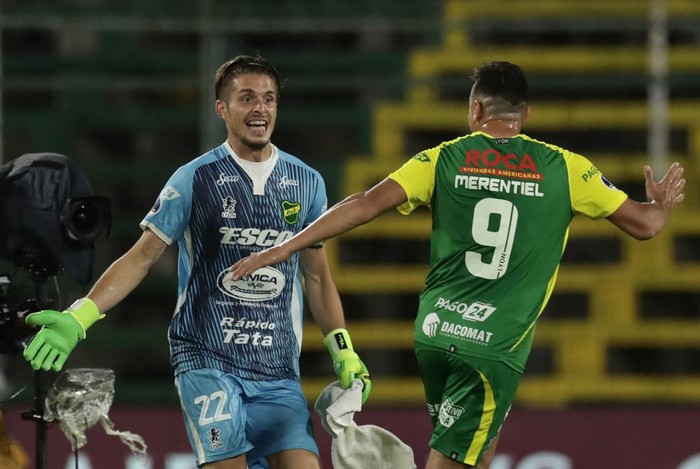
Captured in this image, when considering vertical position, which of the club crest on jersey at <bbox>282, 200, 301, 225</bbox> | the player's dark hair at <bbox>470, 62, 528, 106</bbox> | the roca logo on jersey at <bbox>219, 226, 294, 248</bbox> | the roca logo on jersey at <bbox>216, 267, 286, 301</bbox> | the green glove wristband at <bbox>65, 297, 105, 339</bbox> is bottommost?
the green glove wristband at <bbox>65, 297, 105, 339</bbox>

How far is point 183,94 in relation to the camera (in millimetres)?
10172

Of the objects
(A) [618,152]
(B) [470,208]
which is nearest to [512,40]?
(A) [618,152]

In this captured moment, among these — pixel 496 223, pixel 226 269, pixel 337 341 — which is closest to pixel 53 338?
pixel 226 269

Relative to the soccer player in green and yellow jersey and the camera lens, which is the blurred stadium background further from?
the soccer player in green and yellow jersey

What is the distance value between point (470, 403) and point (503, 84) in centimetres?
108

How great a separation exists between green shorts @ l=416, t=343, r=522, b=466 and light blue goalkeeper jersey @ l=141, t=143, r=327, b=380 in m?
0.53

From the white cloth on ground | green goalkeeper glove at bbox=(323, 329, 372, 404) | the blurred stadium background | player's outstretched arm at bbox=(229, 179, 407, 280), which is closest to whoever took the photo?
player's outstretched arm at bbox=(229, 179, 407, 280)

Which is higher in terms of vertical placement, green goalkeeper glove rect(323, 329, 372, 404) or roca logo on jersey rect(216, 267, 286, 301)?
roca logo on jersey rect(216, 267, 286, 301)

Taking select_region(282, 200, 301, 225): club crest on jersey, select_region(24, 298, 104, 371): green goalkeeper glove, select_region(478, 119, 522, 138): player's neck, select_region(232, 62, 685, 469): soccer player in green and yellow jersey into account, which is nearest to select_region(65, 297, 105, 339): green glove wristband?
select_region(24, 298, 104, 371): green goalkeeper glove

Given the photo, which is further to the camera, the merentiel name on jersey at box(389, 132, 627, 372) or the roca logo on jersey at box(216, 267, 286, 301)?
the roca logo on jersey at box(216, 267, 286, 301)

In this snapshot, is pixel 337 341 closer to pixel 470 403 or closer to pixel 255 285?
pixel 255 285

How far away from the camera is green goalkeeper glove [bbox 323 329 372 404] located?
15.6 ft

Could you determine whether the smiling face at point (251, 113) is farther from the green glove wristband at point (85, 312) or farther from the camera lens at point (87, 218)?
the green glove wristband at point (85, 312)

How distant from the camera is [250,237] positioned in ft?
14.9
